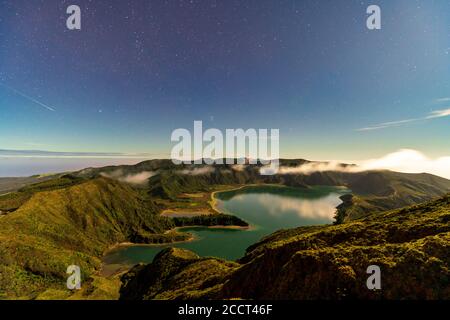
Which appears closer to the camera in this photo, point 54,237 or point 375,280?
point 375,280

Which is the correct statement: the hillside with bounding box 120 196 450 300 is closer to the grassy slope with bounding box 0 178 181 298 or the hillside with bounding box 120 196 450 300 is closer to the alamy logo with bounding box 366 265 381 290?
the alamy logo with bounding box 366 265 381 290

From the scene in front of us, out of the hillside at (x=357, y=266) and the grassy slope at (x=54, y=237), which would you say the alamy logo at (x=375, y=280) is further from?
the grassy slope at (x=54, y=237)

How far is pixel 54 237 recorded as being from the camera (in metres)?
134

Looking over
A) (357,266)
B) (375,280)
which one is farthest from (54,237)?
(375,280)

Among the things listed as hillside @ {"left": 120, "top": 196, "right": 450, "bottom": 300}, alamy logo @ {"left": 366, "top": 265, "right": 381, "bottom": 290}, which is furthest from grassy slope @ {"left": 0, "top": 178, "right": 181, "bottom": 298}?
alamy logo @ {"left": 366, "top": 265, "right": 381, "bottom": 290}

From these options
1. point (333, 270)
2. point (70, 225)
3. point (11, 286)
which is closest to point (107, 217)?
point (70, 225)

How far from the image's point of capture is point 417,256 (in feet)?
75.3

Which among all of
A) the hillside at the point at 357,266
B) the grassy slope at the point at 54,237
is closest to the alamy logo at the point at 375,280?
the hillside at the point at 357,266

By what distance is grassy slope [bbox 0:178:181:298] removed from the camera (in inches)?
3615

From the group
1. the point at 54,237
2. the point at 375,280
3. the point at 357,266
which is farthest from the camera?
the point at 54,237

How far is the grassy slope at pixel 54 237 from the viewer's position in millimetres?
91812

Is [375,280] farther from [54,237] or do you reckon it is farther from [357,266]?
[54,237]
